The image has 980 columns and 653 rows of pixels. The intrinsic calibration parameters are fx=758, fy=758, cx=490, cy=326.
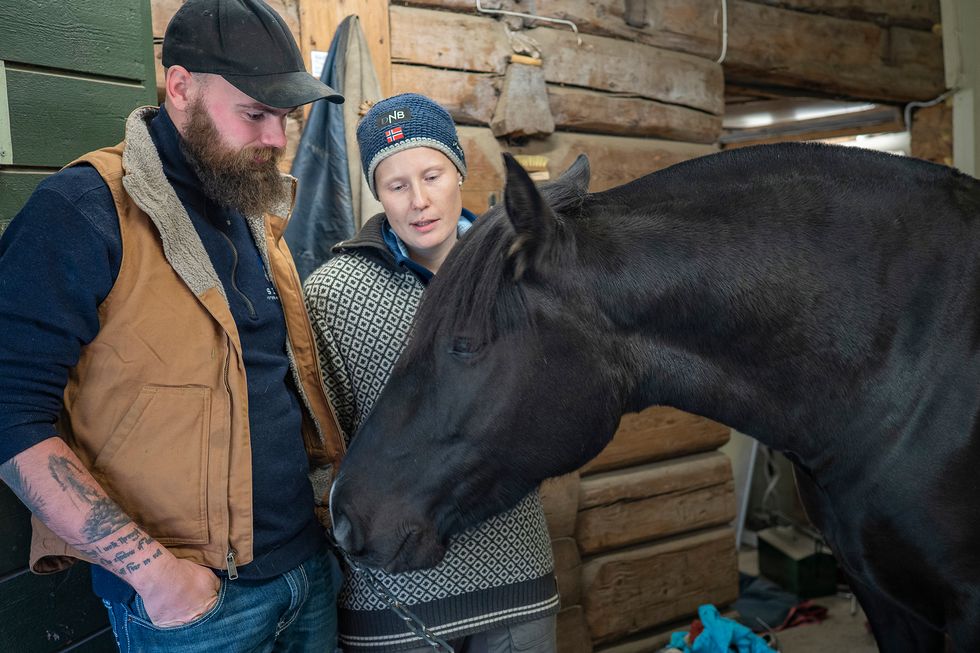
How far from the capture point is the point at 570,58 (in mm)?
2711

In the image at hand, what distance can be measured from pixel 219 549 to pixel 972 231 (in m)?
1.18

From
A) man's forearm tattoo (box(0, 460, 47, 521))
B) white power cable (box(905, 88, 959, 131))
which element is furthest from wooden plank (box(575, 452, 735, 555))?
white power cable (box(905, 88, 959, 131))

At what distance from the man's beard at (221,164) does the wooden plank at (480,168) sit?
4.22 ft

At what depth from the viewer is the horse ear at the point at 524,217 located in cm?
101

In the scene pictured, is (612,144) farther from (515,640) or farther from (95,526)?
(95,526)

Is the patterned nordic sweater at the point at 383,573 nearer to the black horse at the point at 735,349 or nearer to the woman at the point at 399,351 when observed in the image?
the woman at the point at 399,351

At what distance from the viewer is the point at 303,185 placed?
2117 mm

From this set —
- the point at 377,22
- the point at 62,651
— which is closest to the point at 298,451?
the point at 62,651

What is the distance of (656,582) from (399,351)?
6.77 feet

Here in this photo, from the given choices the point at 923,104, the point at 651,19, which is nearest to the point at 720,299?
the point at 651,19

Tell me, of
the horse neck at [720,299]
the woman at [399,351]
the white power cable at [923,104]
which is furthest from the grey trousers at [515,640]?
the white power cable at [923,104]

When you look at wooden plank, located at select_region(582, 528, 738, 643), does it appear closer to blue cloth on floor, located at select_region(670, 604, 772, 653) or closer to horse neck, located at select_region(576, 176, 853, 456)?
blue cloth on floor, located at select_region(670, 604, 772, 653)

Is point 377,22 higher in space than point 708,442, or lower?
higher

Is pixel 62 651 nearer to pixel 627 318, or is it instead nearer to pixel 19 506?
pixel 19 506
